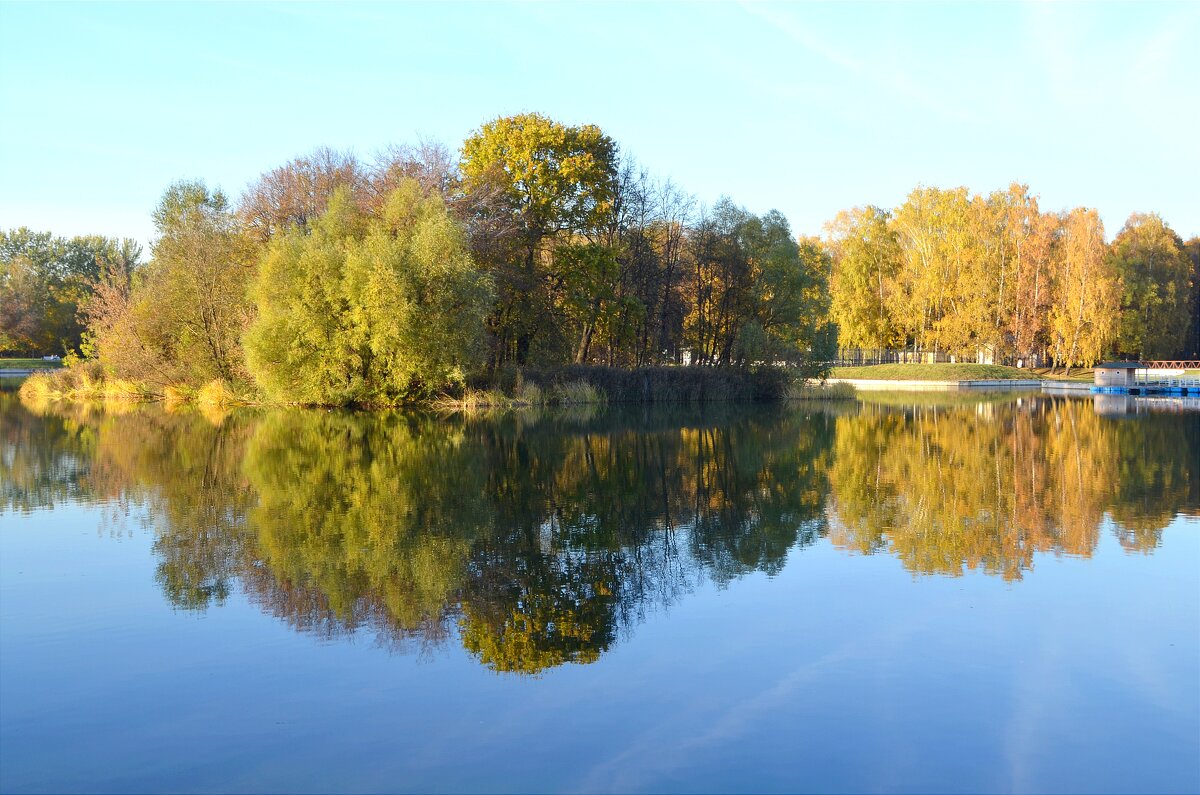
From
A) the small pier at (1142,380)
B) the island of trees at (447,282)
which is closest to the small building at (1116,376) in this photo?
the small pier at (1142,380)

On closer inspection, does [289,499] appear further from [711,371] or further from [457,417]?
[711,371]

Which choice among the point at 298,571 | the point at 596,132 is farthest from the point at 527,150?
the point at 298,571

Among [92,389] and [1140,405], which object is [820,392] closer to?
[1140,405]

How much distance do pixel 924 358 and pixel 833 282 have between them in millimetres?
10331

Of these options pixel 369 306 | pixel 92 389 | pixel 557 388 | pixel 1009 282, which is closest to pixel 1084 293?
pixel 1009 282

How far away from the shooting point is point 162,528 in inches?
484

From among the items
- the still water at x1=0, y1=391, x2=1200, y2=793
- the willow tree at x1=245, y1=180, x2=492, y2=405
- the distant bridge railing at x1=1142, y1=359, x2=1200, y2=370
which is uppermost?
the willow tree at x1=245, y1=180, x2=492, y2=405

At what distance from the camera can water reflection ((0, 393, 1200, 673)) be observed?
8.97 meters

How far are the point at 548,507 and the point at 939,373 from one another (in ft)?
203

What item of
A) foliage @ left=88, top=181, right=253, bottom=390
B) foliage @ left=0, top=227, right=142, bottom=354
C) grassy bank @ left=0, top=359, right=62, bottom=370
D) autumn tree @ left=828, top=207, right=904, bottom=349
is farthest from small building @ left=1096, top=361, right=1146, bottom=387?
grassy bank @ left=0, top=359, right=62, bottom=370

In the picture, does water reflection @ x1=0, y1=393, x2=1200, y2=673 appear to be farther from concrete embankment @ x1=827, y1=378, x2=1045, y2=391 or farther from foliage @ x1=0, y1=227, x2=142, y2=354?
foliage @ x1=0, y1=227, x2=142, y2=354

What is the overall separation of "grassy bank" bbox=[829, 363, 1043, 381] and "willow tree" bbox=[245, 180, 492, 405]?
3929 centimetres

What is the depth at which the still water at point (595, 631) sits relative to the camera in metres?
5.54

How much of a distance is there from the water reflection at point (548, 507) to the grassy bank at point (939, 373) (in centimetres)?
4222
